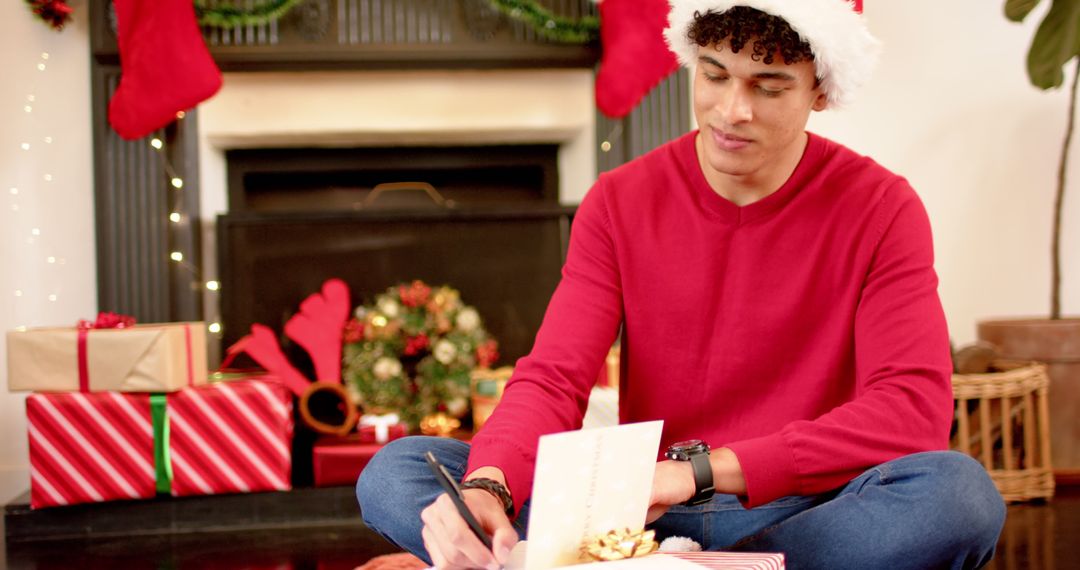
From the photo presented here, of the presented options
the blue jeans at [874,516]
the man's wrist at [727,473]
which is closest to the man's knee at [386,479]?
the blue jeans at [874,516]

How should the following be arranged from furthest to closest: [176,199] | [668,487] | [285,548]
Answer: [176,199], [285,548], [668,487]

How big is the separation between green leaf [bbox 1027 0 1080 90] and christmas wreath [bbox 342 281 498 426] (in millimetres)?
1455

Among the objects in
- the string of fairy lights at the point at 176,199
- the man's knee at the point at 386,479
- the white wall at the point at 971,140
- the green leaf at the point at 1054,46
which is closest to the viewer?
the man's knee at the point at 386,479

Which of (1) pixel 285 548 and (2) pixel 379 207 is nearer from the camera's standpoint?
(1) pixel 285 548

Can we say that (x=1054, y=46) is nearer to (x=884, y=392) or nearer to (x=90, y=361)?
(x=884, y=392)

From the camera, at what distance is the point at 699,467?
3.30 ft

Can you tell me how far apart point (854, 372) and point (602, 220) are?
1.24 ft

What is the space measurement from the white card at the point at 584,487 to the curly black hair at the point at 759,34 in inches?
20.8

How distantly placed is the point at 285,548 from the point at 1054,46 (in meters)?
2.04

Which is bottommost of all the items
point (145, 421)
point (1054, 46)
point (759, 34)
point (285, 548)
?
point (285, 548)

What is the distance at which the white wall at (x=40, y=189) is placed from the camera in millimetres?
2424

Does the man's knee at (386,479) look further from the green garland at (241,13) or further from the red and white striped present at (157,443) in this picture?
the green garland at (241,13)

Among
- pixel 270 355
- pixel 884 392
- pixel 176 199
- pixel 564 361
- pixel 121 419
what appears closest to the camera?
pixel 884 392

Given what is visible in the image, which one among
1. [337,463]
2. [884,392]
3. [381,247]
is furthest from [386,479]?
[381,247]
